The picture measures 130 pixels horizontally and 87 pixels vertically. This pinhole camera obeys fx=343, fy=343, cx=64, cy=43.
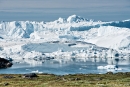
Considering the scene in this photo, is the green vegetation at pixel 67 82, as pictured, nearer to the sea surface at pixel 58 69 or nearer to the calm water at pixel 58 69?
the sea surface at pixel 58 69

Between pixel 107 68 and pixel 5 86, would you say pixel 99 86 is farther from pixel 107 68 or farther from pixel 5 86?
pixel 107 68

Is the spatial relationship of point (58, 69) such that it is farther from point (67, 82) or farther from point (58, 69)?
point (67, 82)

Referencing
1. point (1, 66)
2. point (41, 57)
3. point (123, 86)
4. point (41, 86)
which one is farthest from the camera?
point (41, 57)

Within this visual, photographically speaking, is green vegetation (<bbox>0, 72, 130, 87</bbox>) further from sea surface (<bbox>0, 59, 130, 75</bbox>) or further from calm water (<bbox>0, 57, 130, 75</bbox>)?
calm water (<bbox>0, 57, 130, 75</bbox>)

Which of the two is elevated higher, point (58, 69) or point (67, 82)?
point (58, 69)

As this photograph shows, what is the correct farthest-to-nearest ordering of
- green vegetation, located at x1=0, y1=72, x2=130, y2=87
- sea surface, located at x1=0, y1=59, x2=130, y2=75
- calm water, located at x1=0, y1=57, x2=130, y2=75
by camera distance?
calm water, located at x1=0, y1=57, x2=130, y2=75
sea surface, located at x1=0, y1=59, x2=130, y2=75
green vegetation, located at x1=0, y1=72, x2=130, y2=87

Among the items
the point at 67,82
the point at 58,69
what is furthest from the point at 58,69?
the point at 67,82

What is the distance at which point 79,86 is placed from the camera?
22.6 m

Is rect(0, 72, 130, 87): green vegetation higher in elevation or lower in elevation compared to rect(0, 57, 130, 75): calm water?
lower

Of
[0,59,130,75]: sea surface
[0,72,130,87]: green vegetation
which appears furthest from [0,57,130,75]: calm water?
[0,72,130,87]: green vegetation

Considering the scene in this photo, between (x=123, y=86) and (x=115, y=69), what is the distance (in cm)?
8671

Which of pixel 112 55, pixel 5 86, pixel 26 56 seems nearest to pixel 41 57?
pixel 26 56

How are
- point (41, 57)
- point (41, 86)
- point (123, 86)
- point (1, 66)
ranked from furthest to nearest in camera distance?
point (41, 57) → point (1, 66) → point (41, 86) → point (123, 86)

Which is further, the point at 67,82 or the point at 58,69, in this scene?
the point at 58,69
